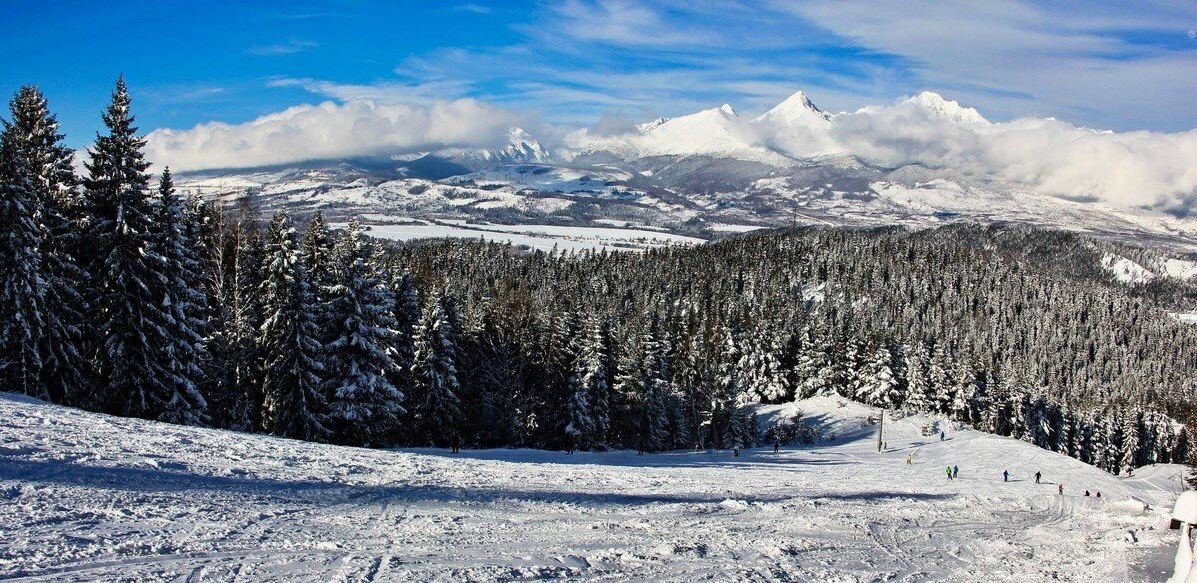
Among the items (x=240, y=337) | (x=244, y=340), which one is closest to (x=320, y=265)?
(x=244, y=340)

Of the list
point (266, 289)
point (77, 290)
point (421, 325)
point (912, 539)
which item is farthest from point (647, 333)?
point (912, 539)

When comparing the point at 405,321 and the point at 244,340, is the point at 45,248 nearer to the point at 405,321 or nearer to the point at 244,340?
the point at 244,340

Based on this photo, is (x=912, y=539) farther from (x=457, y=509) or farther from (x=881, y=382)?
(x=881, y=382)

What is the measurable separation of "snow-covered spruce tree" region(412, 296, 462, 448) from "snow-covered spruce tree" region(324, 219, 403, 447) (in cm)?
786

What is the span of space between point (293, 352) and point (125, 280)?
22.6 feet

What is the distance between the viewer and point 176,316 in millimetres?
27922

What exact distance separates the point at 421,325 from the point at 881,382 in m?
57.4

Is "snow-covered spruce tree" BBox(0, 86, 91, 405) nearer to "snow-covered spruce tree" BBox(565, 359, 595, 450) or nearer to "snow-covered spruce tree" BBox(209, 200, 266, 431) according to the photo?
"snow-covered spruce tree" BBox(209, 200, 266, 431)

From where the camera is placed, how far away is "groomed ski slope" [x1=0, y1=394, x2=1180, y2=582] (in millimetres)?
10297

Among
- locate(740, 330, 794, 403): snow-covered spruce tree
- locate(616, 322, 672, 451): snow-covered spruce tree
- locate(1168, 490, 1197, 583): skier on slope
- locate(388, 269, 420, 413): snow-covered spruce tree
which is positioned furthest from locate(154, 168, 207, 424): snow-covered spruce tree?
locate(740, 330, 794, 403): snow-covered spruce tree

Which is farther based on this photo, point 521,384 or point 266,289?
point 521,384

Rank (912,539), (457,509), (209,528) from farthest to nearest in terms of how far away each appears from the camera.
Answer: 1. (912,539)
2. (457,509)
3. (209,528)

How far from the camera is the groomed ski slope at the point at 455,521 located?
1030 cm

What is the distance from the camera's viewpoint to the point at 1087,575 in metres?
15.0
